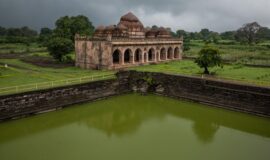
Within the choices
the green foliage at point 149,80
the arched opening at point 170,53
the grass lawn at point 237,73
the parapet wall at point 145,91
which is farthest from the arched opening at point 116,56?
the green foliage at point 149,80

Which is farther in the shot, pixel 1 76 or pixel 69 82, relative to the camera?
pixel 1 76

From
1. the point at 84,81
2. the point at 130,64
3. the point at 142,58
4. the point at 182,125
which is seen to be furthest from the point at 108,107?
the point at 142,58

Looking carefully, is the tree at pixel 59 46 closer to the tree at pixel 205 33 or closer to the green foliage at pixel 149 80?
the green foliage at pixel 149 80

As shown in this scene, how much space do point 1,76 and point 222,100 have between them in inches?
736

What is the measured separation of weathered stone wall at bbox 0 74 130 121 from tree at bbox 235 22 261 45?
5248 centimetres

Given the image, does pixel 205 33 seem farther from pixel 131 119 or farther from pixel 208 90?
pixel 131 119

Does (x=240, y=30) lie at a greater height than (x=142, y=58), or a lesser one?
greater

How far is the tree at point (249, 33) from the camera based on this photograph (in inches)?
2564

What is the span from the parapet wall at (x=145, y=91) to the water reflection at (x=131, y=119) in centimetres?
63

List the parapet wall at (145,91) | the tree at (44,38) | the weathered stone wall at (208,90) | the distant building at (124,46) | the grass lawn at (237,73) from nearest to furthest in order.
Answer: the parapet wall at (145,91), the weathered stone wall at (208,90), the grass lawn at (237,73), the distant building at (124,46), the tree at (44,38)

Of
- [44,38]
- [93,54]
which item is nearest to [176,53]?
[93,54]

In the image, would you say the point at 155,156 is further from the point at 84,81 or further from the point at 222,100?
the point at 84,81

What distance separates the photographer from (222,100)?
61.0ft

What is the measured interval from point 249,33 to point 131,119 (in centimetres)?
5933
